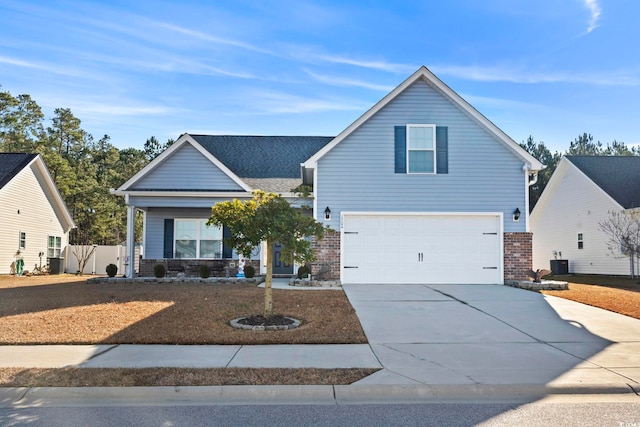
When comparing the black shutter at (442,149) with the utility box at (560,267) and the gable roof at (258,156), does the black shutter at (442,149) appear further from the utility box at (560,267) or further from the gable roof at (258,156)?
the utility box at (560,267)

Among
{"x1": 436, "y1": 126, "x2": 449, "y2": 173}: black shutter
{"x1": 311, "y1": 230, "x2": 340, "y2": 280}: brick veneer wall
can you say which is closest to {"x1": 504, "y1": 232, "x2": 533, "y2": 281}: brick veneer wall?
{"x1": 436, "y1": 126, "x2": 449, "y2": 173}: black shutter

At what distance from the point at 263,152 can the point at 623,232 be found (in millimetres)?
15743

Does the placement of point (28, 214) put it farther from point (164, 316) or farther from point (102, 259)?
point (164, 316)

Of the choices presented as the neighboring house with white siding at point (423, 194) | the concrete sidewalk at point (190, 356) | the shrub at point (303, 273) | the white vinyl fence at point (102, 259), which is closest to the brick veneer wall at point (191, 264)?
the shrub at point (303, 273)

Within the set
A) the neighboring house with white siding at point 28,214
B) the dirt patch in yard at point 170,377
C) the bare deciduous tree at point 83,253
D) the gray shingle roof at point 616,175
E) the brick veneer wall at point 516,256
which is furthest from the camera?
the bare deciduous tree at point 83,253

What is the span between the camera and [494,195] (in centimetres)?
1551

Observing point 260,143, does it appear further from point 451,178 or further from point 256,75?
point 451,178

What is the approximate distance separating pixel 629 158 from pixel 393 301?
20.3 meters

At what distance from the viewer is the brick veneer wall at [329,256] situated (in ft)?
50.1

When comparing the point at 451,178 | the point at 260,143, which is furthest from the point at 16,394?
the point at 260,143

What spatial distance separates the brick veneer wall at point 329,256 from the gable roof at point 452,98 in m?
2.49

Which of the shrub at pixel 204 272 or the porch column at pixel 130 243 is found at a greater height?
the porch column at pixel 130 243

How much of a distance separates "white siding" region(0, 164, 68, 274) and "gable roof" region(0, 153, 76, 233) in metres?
0.22

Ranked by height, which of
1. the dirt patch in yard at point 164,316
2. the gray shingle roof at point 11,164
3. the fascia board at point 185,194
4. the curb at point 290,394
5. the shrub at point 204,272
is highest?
the gray shingle roof at point 11,164
